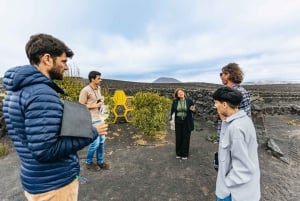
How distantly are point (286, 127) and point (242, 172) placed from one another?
876cm

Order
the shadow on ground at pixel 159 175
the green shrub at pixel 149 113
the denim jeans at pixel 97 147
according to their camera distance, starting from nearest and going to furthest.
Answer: the shadow on ground at pixel 159 175, the denim jeans at pixel 97 147, the green shrub at pixel 149 113

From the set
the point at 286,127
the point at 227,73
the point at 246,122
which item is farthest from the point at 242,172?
the point at 286,127

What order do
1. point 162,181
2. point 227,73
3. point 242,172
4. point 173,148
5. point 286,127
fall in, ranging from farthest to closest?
point 286,127
point 173,148
point 162,181
point 227,73
point 242,172

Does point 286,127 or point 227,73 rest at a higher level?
point 227,73

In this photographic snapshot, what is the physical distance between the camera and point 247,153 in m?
2.09

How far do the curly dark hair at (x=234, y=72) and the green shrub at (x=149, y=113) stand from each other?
13.7 feet

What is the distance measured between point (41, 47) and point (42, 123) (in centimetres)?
55

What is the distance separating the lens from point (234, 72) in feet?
11.3

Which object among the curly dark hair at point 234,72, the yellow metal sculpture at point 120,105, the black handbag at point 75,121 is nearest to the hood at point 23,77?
the black handbag at point 75,121

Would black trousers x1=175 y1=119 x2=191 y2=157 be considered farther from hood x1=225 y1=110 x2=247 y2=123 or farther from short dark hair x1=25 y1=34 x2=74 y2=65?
short dark hair x1=25 y1=34 x2=74 y2=65

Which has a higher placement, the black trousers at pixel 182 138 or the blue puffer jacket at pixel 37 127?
the blue puffer jacket at pixel 37 127

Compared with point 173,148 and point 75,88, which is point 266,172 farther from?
point 75,88

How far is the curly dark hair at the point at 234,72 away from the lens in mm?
3432

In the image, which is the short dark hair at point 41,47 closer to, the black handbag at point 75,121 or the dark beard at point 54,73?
the dark beard at point 54,73
